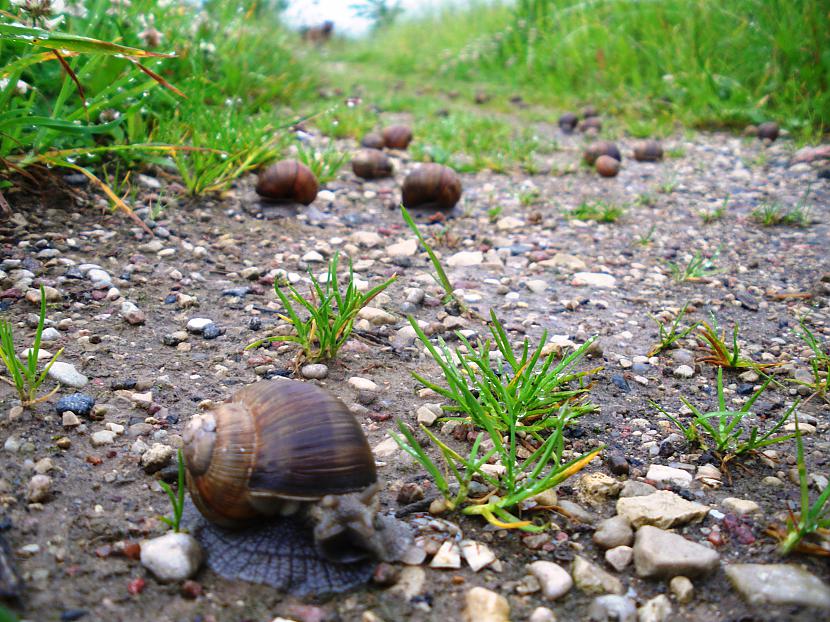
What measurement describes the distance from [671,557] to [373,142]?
4268mm

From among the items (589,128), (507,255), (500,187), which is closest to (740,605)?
(507,255)

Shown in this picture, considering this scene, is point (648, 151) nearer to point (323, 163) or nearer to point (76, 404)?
point (323, 163)

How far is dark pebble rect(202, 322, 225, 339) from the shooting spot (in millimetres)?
2837

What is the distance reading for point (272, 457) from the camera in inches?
69.1

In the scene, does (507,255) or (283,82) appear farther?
(283,82)

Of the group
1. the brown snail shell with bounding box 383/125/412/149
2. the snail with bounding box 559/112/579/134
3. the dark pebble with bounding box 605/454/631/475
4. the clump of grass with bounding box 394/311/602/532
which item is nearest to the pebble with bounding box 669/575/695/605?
the clump of grass with bounding box 394/311/602/532

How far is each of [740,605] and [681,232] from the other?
2927 millimetres

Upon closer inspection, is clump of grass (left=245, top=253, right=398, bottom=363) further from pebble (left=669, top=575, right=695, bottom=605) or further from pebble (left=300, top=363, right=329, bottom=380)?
pebble (left=669, top=575, right=695, bottom=605)

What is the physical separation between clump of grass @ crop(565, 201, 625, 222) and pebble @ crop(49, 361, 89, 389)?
309 cm

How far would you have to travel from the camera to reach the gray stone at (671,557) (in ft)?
5.87

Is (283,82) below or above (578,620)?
above

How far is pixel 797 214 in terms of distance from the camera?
414 centimetres

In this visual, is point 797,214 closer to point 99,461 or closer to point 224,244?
point 224,244

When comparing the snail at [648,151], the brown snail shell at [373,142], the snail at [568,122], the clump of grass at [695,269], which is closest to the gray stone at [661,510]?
the clump of grass at [695,269]
